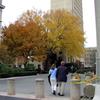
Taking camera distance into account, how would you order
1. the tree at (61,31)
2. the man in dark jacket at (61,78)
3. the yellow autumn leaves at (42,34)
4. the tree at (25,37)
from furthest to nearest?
1. the tree at (61,31)
2. the yellow autumn leaves at (42,34)
3. the tree at (25,37)
4. the man in dark jacket at (61,78)

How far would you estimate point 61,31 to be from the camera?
69000 mm

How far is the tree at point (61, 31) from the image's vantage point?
6862 centimetres

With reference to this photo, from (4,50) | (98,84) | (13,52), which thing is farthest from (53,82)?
(13,52)

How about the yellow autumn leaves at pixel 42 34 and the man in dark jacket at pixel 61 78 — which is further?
the yellow autumn leaves at pixel 42 34

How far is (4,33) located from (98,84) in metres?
57.8

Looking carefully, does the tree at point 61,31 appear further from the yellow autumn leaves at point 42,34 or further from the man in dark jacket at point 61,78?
the man in dark jacket at point 61,78

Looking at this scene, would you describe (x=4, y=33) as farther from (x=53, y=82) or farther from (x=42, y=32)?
(x=53, y=82)

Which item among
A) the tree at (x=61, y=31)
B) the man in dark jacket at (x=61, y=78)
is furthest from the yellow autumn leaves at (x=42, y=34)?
the man in dark jacket at (x=61, y=78)

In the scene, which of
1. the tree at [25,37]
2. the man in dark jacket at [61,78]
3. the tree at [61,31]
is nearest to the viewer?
the man in dark jacket at [61,78]

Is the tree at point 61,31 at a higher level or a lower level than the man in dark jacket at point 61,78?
higher

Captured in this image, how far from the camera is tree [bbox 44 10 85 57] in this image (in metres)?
68.6

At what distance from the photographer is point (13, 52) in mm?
66812

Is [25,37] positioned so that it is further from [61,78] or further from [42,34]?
[61,78]

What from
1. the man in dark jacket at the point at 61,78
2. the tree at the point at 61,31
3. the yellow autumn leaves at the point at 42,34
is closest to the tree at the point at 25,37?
the yellow autumn leaves at the point at 42,34
